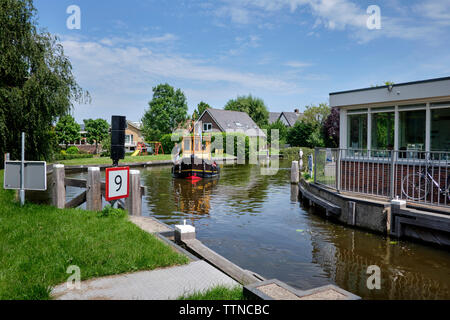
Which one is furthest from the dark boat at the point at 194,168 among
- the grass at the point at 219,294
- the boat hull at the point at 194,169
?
the grass at the point at 219,294

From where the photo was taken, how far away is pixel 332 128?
42156mm

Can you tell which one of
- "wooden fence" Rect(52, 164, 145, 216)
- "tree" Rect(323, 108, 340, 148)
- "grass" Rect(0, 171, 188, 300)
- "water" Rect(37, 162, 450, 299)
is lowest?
"water" Rect(37, 162, 450, 299)

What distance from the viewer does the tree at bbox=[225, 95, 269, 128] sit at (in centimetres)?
7469

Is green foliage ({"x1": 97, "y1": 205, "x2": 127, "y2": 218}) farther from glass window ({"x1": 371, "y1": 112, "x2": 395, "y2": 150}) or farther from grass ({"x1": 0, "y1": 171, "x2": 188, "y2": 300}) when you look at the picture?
glass window ({"x1": 371, "y1": 112, "x2": 395, "y2": 150})

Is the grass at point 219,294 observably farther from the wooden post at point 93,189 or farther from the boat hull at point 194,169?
the boat hull at point 194,169

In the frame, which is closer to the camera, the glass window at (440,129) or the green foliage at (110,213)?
the green foliage at (110,213)

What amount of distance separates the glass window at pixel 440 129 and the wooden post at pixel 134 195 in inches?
313

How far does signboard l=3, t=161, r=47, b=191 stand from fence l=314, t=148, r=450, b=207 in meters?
8.09

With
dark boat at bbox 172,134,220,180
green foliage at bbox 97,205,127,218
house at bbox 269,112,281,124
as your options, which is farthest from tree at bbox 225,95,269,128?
green foliage at bbox 97,205,127,218

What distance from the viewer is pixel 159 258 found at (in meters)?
5.33

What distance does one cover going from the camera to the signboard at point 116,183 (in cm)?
692

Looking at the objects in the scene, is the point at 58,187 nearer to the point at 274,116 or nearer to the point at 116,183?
the point at 116,183
